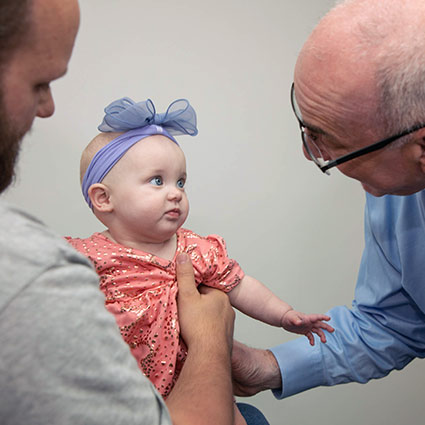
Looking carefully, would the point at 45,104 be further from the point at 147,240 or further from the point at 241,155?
the point at 241,155

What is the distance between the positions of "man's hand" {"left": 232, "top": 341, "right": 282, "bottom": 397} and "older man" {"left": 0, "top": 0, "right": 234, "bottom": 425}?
930 millimetres

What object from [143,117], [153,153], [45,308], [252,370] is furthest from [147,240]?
[45,308]

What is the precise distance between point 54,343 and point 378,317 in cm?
132

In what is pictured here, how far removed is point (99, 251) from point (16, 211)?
2.01 ft

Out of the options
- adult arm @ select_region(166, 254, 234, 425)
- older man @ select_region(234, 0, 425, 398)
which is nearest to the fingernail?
adult arm @ select_region(166, 254, 234, 425)

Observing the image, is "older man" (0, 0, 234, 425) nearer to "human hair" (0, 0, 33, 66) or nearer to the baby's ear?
"human hair" (0, 0, 33, 66)

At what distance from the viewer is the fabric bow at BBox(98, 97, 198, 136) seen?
1.27 metres

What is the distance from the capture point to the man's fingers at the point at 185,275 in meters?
1.24

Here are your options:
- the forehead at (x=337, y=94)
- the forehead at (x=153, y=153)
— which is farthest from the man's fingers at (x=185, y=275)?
the forehead at (x=337, y=94)

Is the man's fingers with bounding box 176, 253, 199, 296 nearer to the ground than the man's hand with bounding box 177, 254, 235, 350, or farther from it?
farther from it

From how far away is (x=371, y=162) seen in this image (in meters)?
1.18

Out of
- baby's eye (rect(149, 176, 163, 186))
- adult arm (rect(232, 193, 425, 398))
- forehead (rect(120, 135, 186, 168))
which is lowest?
adult arm (rect(232, 193, 425, 398))

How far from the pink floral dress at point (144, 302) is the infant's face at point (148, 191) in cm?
7

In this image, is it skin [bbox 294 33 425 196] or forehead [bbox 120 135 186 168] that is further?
forehead [bbox 120 135 186 168]
